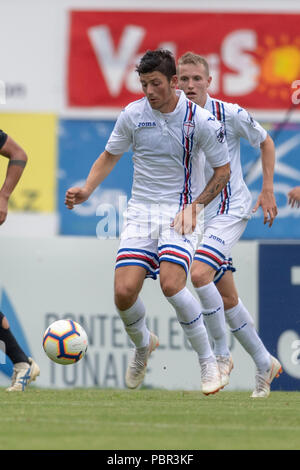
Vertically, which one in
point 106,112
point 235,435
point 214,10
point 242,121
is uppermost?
point 214,10

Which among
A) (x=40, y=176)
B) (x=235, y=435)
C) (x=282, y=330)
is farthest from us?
(x=40, y=176)

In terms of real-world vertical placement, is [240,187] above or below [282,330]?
above

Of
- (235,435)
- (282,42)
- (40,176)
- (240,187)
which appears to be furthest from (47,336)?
(282,42)

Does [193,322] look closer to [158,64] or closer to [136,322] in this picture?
[136,322]

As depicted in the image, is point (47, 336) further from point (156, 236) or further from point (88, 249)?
point (88, 249)

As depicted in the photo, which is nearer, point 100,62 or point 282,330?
point 282,330

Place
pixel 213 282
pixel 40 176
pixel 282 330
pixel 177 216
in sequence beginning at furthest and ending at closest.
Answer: pixel 40 176
pixel 282 330
pixel 213 282
pixel 177 216

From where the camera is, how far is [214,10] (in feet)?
46.8

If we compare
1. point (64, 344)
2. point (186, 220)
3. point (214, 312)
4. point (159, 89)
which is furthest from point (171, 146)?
point (64, 344)

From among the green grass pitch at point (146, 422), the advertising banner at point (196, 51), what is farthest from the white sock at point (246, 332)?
the advertising banner at point (196, 51)

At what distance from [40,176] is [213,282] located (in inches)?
225

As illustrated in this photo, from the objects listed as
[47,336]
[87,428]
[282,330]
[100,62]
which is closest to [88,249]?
[282,330]

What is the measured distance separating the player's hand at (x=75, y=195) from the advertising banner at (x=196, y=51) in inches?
252

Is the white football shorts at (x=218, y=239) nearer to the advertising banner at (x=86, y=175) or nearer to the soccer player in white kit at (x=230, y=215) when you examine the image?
the soccer player in white kit at (x=230, y=215)
